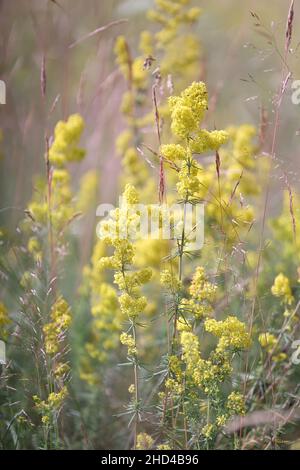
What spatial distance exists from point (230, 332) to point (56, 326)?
1.90 ft

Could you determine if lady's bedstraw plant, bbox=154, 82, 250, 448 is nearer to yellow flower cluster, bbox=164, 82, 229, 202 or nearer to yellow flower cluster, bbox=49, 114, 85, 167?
yellow flower cluster, bbox=164, 82, 229, 202

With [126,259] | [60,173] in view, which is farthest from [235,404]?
[60,173]

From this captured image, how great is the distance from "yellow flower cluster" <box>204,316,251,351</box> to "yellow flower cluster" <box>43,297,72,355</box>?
1.48 feet

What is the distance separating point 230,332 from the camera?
1.71m

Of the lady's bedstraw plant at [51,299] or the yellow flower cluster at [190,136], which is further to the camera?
the lady's bedstraw plant at [51,299]

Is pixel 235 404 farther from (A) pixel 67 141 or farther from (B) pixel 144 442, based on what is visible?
(A) pixel 67 141

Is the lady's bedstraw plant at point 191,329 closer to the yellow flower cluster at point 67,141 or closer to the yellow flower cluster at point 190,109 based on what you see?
the yellow flower cluster at point 190,109

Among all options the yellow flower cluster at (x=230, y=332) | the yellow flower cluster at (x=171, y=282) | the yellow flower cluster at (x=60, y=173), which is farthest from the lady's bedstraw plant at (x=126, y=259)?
the yellow flower cluster at (x=60, y=173)

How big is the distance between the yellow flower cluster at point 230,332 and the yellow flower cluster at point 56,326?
0.45 meters

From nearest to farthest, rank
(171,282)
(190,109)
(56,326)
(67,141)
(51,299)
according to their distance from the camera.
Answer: (190,109)
(171,282)
(56,326)
(51,299)
(67,141)

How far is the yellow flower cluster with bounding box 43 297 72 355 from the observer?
73.9 inches

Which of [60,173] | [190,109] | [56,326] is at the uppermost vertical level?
[190,109]

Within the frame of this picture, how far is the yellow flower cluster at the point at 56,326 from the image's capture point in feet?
6.16

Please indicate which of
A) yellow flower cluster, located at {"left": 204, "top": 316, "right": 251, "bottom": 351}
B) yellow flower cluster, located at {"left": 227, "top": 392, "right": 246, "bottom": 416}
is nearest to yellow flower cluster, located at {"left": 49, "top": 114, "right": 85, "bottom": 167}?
yellow flower cluster, located at {"left": 204, "top": 316, "right": 251, "bottom": 351}
